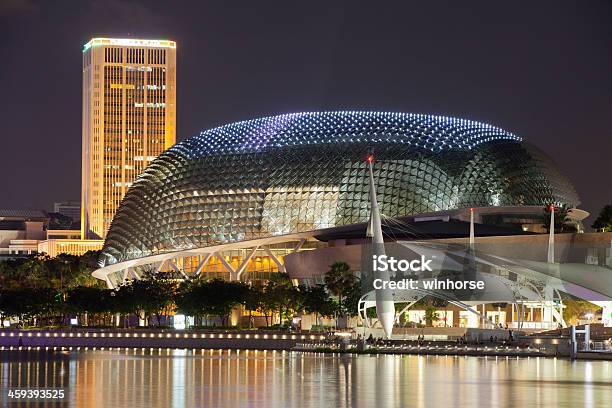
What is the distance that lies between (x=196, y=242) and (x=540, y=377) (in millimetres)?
86789

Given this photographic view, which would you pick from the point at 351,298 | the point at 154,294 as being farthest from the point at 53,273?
the point at 351,298

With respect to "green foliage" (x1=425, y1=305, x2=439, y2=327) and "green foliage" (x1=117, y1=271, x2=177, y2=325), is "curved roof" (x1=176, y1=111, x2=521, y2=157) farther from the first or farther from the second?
"green foliage" (x1=425, y1=305, x2=439, y2=327)

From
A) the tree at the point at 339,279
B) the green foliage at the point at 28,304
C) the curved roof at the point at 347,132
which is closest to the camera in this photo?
the tree at the point at 339,279

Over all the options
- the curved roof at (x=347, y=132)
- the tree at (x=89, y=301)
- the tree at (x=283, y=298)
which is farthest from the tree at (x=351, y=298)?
the tree at (x=89, y=301)

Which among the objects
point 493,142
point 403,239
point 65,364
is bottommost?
point 65,364

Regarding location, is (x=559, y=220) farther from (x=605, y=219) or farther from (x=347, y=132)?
(x=347, y=132)

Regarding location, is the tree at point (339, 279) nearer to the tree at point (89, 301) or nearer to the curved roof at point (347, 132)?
the curved roof at point (347, 132)

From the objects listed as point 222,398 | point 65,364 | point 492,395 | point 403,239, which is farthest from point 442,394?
point 403,239

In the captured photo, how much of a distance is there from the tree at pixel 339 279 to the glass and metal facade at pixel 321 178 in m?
13.0

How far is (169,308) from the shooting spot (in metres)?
140

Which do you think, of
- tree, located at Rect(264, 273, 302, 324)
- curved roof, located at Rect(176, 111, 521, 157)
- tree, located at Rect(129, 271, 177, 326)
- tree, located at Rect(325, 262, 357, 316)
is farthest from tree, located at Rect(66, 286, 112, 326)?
tree, located at Rect(325, 262, 357, 316)

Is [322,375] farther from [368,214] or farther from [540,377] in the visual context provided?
[368,214]

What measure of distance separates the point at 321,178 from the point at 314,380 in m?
79.9

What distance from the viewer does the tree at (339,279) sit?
383 feet
